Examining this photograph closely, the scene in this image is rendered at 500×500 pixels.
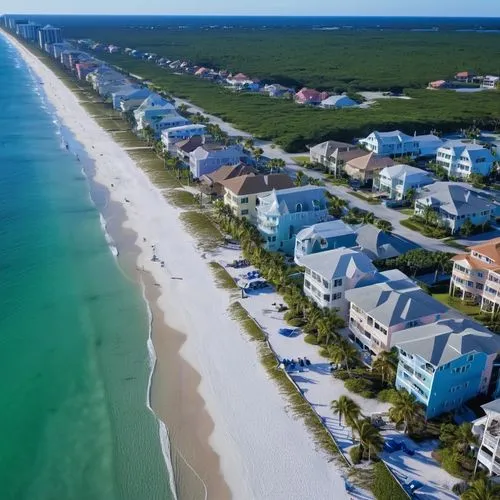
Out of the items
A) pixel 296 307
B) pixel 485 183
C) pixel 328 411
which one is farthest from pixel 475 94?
pixel 328 411

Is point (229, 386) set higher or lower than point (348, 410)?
lower

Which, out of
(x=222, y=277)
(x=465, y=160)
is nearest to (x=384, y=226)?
(x=222, y=277)

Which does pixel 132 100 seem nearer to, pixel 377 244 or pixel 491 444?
pixel 377 244

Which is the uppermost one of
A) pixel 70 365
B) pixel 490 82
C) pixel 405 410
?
pixel 490 82

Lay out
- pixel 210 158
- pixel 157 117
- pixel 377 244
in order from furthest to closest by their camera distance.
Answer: pixel 157 117, pixel 210 158, pixel 377 244

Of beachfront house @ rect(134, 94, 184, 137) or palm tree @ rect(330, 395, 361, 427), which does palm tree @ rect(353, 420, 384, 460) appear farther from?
beachfront house @ rect(134, 94, 184, 137)
